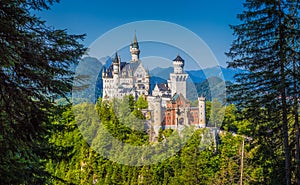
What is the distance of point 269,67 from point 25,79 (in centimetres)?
572

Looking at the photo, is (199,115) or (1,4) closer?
(1,4)

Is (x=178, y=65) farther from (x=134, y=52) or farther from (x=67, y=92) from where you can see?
(x=67, y=92)

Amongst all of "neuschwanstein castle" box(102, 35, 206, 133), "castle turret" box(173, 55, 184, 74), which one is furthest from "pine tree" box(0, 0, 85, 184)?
"castle turret" box(173, 55, 184, 74)

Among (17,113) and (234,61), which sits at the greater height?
(234,61)

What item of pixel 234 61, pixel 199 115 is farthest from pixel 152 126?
pixel 234 61

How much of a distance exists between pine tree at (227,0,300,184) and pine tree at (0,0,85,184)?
4.76m

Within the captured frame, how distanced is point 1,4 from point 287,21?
634cm

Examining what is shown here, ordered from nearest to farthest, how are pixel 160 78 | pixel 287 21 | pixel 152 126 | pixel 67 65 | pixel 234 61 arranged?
1. pixel 67 65
2. pixel 287 21
3. pixel 234 61
4. pixel 152 126
5. pixel 160 78

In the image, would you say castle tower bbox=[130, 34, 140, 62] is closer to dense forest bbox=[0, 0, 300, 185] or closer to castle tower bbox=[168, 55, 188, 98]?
castle tower bbox=[168, 55, 188, 98]

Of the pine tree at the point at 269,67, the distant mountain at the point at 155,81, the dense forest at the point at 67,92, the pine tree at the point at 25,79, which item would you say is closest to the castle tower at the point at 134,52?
the distant mountain at the point at 155,81

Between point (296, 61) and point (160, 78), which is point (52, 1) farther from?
point (160, 78)

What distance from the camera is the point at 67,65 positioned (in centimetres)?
493

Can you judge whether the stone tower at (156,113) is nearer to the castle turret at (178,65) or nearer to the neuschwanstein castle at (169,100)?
the neuschwanstein castle at (169,100)

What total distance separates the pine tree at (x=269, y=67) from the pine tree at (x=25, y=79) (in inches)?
188
